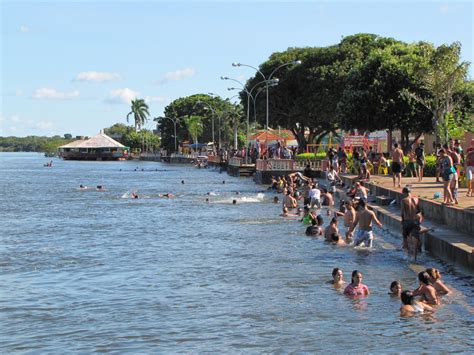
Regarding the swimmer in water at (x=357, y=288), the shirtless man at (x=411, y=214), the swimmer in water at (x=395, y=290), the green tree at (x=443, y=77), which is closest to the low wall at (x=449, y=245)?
the shirtless man at (x=411, y=214)

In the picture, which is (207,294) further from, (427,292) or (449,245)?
(449,245)

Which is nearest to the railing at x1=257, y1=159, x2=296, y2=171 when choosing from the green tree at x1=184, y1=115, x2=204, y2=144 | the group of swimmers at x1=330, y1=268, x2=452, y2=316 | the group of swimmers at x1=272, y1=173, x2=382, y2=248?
the group of swimmers at x1=272, y1=173, x2=382, y2=248

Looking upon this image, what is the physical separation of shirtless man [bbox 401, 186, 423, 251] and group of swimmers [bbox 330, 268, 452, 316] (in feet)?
10.7

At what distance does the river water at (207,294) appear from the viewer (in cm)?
1339

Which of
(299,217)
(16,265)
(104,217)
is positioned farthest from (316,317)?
(104,217)

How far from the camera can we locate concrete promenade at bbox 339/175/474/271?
19062mm

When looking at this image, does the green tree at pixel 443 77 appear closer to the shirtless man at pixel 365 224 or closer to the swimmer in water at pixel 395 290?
the shirtless man at pixel 365 224

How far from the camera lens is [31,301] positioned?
55.2 feet

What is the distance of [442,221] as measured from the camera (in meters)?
23.4

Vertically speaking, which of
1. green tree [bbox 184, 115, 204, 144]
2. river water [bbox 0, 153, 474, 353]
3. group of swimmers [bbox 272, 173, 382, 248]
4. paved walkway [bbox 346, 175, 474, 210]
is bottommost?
river water [bbox 0, 153, 474, 353]

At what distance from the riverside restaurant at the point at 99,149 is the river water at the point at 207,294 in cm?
15508

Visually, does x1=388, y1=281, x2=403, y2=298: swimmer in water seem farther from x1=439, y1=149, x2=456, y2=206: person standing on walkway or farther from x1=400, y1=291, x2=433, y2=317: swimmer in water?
x1=439, y1=149, x2=456, y2=206: person standing on walkway

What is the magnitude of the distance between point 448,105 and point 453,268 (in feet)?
102

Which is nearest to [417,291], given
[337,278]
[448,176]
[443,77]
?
[337,278]
